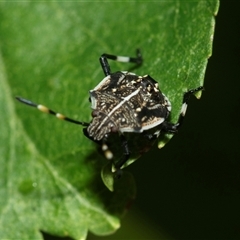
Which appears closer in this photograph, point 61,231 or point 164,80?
point 164,80

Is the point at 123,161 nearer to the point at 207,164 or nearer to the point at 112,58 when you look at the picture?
the point at 112,58

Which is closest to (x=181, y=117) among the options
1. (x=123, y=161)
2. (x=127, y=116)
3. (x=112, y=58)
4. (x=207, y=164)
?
(x=127, y=116)

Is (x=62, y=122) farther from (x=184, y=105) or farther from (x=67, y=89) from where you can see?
(x=184, y=105)

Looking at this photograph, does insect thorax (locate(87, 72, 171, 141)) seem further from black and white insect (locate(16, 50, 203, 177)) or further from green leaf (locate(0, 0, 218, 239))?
Result: green leaf (locate(0, 0, 218, 239))

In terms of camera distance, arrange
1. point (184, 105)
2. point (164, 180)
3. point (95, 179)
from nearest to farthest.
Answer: point (184, 105) < point (95, 179) < point (164, 180)

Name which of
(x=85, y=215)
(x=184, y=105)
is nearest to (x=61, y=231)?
(x=85, y=215)

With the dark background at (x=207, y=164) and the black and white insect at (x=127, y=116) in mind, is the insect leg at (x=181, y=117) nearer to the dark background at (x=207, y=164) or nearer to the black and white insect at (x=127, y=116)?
the black and white insect at (x=127, y=116)

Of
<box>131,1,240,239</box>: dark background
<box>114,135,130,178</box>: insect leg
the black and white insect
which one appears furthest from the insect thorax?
<box>131,1,240,239</box>: dark background

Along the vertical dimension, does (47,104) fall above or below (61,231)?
above
